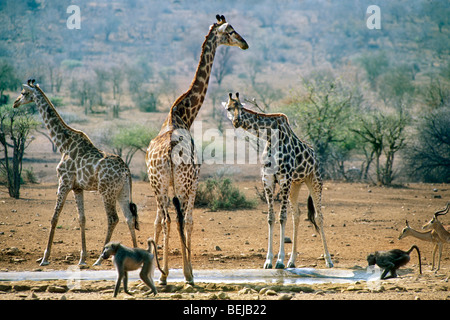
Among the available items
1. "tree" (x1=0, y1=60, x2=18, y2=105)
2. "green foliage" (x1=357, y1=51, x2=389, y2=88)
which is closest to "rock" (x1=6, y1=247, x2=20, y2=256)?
"tree" (x1=0, y1=60, x2=18, y2=105)

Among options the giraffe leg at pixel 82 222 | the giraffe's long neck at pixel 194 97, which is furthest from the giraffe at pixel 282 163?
the giraffe leg at pixel 82 222

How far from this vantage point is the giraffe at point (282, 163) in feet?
29.3

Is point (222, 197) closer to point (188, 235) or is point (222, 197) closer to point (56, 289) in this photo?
point (188, 235)

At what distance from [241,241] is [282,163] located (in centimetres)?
289

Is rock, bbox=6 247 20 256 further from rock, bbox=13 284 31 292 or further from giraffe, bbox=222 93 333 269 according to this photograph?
giraffe, bbox=222 93 333 269

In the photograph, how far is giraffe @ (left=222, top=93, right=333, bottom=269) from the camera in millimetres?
8930

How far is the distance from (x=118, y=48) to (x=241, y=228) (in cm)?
4435

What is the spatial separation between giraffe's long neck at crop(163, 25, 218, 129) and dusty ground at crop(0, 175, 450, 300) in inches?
94.8

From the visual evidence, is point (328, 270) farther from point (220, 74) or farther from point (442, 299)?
point (220, 74)

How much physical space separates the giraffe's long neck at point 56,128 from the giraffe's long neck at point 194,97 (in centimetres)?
229

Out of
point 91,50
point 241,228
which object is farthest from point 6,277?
point 91,50

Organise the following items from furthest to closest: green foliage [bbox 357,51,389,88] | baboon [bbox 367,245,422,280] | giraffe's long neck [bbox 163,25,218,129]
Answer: green foliage [bbox 357,51,389,88], giraffe's long neck [bbox 163,25,218,129], baboon [bbox 367,245,422,280]

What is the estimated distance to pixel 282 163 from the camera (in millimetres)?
8938

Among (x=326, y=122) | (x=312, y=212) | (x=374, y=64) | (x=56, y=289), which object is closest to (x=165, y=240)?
(x=56, y=289)
